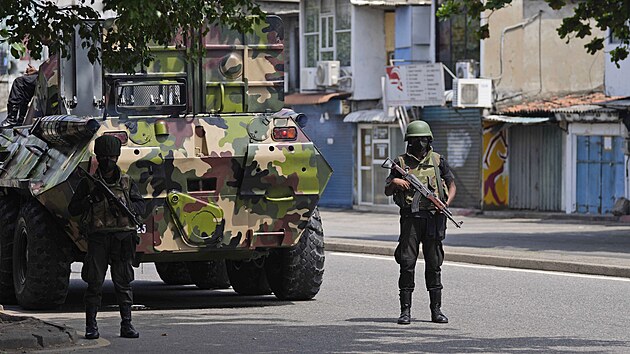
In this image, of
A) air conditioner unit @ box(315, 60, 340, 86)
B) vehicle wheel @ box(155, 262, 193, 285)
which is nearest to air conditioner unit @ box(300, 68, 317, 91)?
air conditioner unit @ box(315, 60, 340, 86)

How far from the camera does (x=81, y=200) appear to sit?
11734 mm

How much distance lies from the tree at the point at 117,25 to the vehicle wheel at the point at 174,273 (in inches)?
192

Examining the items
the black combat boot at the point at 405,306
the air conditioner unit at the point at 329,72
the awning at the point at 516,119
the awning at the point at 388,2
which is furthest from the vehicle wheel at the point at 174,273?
the air conditioner unit at the point at 329,72

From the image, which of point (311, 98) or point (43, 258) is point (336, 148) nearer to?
point (311, 98)

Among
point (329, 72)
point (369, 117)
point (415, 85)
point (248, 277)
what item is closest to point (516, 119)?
point (415, 85)

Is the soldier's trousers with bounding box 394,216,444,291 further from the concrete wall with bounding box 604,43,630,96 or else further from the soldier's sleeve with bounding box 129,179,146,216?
the concrete wall with bounding box 604,43,630,96

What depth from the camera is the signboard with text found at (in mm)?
38062

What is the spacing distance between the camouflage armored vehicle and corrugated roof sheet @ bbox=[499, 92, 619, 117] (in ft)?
68.1

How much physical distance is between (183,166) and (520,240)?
1293 centimetres

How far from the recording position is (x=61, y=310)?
1443cm

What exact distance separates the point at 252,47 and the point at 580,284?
495 cm

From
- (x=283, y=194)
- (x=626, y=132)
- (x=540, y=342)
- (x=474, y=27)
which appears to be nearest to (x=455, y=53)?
(x=474, y=27)

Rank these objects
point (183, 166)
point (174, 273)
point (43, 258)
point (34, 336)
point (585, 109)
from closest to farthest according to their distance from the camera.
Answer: point (34, 336), point (183, 166), point (43, 258), point (174, 273), point (585, 109)

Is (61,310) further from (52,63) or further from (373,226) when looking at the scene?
(373,226)
